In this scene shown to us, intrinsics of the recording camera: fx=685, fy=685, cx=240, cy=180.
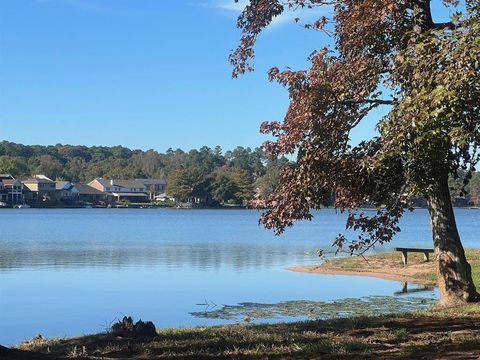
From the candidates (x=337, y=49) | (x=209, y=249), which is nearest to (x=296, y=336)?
(x=337, y=49)

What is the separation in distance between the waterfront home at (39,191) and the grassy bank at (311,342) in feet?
539

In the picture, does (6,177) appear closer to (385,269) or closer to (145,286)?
(385,269)

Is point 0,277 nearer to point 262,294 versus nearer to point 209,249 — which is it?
point 262,294

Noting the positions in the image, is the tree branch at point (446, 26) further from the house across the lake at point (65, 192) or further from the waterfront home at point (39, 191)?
the house across the lake at point (65, 192)

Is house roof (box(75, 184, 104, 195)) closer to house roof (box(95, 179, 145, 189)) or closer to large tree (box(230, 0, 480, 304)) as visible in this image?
house roof (box(95, 179, 145, 189))

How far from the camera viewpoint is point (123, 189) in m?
189

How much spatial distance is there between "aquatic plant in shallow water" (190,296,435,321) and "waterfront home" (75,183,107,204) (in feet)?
542

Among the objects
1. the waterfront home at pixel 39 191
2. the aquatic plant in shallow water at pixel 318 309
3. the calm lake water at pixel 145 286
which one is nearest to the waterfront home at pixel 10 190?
the waterfront home at pixel 39 191

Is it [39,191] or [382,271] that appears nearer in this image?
[382,271]

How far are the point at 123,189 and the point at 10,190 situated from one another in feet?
109

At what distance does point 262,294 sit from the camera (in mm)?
23922

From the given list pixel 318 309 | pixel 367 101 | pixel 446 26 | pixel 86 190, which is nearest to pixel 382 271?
pixel 318 309

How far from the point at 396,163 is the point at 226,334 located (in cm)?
405

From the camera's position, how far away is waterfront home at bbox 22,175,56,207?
16925 cm
